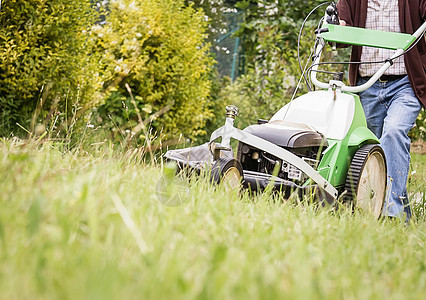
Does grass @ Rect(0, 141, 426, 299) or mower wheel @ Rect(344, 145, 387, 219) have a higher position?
grass @ Rect(0, 141, 426, 299)

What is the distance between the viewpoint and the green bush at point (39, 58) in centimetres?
369

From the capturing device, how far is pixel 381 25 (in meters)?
3.48

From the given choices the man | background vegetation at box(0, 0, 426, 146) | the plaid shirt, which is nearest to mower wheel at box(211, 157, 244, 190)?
background vegetation at box(0, 0, 426, 146)

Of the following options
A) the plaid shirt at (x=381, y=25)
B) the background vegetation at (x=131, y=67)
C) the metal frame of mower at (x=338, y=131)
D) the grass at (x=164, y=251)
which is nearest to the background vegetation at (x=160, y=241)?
the grass at (x=164, y=251)

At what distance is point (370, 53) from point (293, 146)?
1.30 metres

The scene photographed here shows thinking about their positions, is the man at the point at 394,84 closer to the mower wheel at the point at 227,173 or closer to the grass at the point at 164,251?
the mower wheel at the point at 227,173

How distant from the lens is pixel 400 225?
259 cm

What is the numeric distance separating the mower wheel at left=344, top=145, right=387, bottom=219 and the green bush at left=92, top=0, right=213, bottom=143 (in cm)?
243

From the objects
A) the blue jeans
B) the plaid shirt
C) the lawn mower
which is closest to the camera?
the lawn mower

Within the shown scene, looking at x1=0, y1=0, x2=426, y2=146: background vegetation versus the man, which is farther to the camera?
x1=0, y1=0, x2=426, y2=146: background vegetation

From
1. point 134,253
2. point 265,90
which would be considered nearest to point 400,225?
point 134,253

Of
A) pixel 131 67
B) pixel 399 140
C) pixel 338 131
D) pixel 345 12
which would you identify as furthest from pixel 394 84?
pixel 131 67

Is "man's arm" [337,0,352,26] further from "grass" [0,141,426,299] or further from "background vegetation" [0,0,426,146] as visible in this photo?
→ "grass" [0,141,426,299]

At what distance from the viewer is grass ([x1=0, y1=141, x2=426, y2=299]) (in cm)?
103
